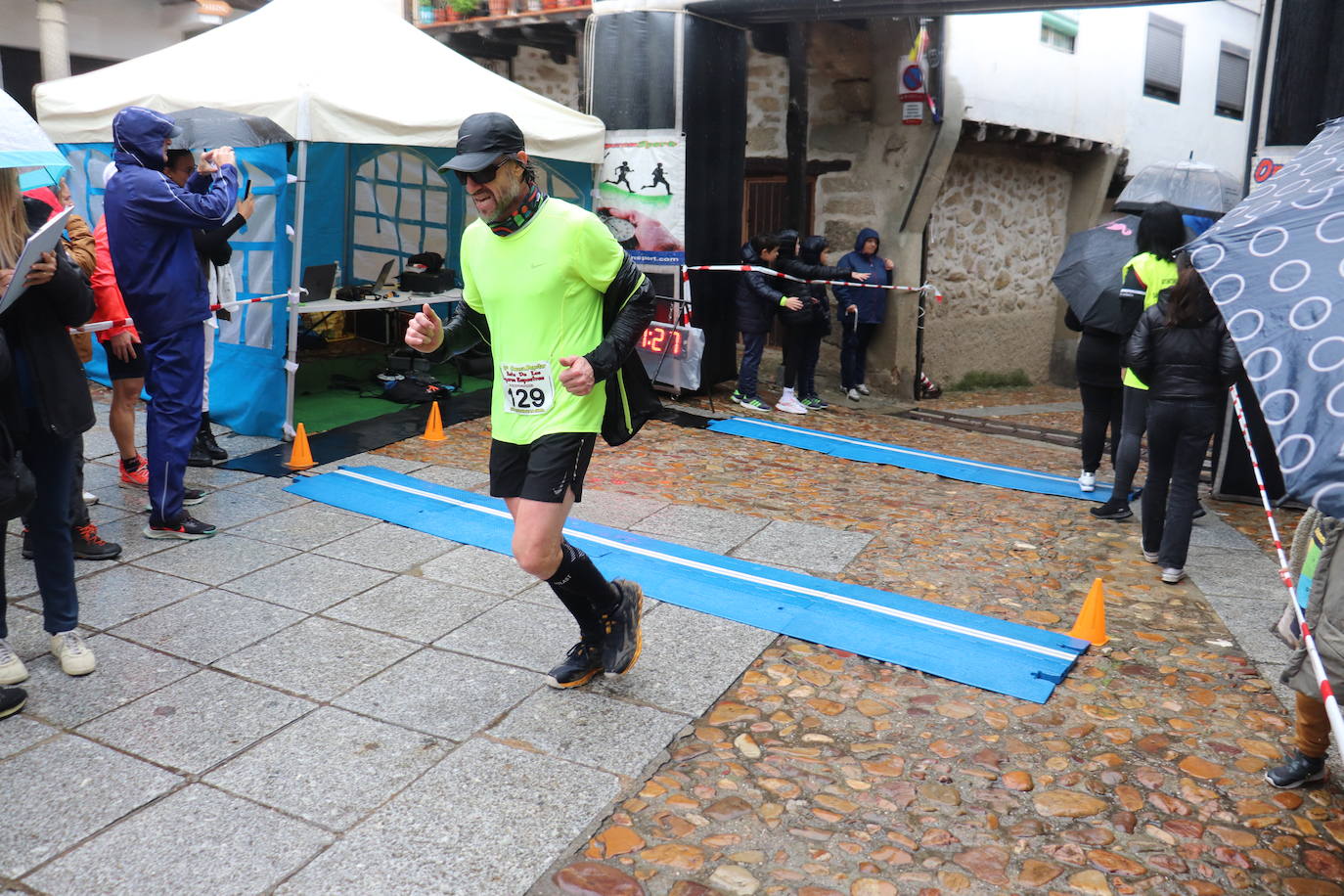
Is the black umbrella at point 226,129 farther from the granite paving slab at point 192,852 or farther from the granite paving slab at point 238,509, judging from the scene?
the granite paving slab at point 192,852

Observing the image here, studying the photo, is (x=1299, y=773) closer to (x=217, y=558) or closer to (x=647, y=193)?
(x=217, y=558)

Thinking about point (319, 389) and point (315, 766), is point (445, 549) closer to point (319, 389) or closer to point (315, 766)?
point (315, 766)

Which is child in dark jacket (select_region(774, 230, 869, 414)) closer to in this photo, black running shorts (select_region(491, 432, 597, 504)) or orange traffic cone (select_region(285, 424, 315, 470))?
orange traffic cone (select_region(285, 424, 315, 470))

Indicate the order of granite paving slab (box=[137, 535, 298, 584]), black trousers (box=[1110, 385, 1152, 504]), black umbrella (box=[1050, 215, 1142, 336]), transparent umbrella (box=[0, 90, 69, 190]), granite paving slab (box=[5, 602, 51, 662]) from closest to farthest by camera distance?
transparent umbrella (box=[0, 90, 69, 190]) → granite paving slab (box=[5, 602, 51, 662]) → granite paving slab (box=[137, 535, 298, 584]) → black trousers (box=[1110, 385, 1152, 504]) → black umbrella (box=[1050, 215, 1142, 336])

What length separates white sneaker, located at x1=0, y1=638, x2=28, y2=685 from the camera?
3.63 m

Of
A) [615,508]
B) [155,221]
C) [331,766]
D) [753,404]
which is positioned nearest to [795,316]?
[753,404]

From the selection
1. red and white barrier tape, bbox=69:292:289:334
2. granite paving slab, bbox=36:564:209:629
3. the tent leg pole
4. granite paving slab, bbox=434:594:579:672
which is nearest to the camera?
granite paving slab, bbox=434:594:579:672

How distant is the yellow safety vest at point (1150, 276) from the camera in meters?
5.91

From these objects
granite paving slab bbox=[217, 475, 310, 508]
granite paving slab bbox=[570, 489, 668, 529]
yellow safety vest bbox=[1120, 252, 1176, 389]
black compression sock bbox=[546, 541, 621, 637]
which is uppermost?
yellow safety vest bbox=[1120, 252, 1176, 389]

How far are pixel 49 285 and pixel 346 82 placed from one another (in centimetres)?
440

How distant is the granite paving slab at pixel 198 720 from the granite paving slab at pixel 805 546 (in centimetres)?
261

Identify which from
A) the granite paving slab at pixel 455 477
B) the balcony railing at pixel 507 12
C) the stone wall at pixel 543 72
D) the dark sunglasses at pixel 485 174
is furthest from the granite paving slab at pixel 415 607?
the stone wall at pixel 543 72

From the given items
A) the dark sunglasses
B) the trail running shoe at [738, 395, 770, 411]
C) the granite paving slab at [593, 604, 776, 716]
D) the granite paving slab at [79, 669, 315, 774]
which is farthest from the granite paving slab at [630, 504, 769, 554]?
the trail running shoe at [738, 395, 770, 411]

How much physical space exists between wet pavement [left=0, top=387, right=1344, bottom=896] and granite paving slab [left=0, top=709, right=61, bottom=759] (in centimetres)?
1
